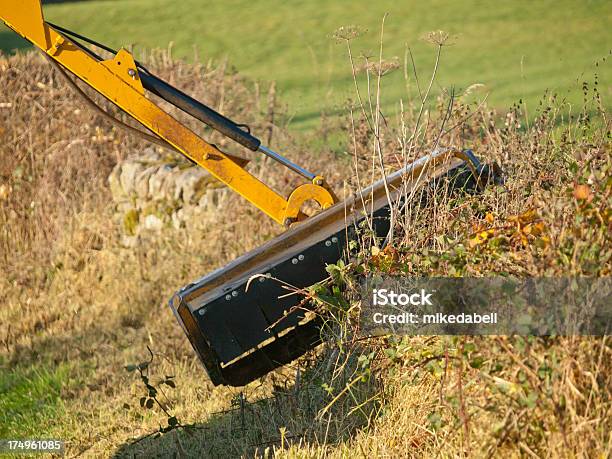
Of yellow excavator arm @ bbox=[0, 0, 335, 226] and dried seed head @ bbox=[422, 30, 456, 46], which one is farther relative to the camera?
yellow excavator arm @ bbox=[0, 0, 335, 226]

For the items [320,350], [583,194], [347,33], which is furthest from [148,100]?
[583,194]

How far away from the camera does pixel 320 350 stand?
233 inches

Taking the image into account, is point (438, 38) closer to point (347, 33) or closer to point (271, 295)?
point (347, 33)

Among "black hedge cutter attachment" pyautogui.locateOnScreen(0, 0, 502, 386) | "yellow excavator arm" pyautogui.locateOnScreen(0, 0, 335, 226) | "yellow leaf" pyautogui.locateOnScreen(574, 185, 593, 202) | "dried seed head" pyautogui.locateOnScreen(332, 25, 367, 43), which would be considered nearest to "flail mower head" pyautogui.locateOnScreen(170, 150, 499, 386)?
"black hedge cutter attachment" pyautogui.locateOnScreen(0, 0, 502, 386)

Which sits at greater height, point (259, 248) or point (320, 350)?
point (259, 248)

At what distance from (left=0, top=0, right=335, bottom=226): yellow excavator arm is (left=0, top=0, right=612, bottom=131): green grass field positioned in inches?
479

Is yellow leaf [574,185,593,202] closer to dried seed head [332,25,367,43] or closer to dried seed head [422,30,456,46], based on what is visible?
dried seed head [422,30,456,46]

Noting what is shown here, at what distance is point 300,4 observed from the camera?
1254 inches

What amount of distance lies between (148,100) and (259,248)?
1269 mm

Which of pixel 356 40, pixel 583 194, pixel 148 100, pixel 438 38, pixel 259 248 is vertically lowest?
pixel 356 40

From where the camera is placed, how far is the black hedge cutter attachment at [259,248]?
552 centimetres

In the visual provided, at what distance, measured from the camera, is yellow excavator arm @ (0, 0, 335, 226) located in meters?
6.20

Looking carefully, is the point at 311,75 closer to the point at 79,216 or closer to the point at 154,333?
the point at 79,216

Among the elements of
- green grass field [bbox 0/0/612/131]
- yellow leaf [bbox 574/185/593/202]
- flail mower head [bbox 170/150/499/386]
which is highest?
yellow leaf [bbox 574/185/593/202]
